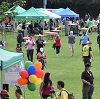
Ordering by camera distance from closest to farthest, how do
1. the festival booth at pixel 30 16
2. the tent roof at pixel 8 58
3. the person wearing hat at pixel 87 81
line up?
the tent roof at pixel 8 58, the person wearing hat at pixel 87 81, the festival booth at pixel 30 16

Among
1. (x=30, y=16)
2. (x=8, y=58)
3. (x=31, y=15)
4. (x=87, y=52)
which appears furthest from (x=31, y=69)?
(x=31, y=15)

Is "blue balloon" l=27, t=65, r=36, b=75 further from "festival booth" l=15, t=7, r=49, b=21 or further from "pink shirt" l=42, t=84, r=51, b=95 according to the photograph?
"festival booth" l=15, t=7, r=49, b=21

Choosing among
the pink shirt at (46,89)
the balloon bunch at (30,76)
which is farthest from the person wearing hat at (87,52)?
the balloon bunch at (30,76)

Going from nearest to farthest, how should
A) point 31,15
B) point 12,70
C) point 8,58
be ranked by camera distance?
1. point 8,58
2. point 12,70
3. point 31,15

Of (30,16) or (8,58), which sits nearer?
(8,58)

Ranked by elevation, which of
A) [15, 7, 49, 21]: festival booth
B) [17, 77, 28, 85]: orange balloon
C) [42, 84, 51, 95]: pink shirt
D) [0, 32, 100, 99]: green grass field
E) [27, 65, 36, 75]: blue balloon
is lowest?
[0, 32, 100, 99]: green grass field

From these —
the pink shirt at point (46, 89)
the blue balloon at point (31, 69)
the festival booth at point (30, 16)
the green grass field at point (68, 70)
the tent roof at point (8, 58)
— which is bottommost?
the green grass field at point (68, 70)

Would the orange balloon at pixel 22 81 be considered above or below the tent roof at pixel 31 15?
above

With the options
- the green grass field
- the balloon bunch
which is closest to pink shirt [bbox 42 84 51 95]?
the balloon bunch

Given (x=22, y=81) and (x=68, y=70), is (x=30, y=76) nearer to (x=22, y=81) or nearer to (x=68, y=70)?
(x=22, y=81)

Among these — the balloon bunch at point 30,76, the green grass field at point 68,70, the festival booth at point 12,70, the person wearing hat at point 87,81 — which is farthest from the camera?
the green grass field at point 68,70

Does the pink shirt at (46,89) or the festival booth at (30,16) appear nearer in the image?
the pink shirt at (46,89)

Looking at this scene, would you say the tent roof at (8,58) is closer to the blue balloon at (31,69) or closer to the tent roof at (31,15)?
the blue balloon at (31,69)

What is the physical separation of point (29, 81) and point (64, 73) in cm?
871
